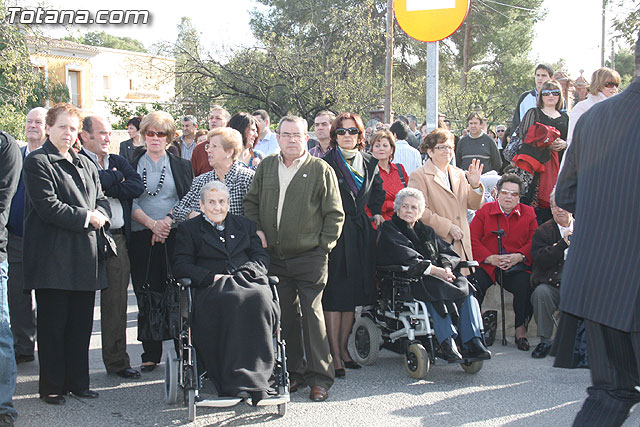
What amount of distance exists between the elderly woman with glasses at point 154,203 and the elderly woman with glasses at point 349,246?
1297 millimetres

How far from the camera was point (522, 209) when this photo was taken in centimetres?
724

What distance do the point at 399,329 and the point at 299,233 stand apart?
1478 millimetres

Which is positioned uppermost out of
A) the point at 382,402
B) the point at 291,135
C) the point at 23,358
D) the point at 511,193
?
the point at 291,135

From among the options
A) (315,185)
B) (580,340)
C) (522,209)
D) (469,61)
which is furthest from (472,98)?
(580,340)

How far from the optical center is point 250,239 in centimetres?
513

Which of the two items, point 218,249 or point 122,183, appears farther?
point 122,183

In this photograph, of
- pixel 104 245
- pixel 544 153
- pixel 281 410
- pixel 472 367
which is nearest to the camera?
pixel 281 410

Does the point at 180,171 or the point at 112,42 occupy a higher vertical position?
the point at 112,42

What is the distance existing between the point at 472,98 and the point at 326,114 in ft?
66.9

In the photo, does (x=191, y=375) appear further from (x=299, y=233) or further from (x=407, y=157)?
(x=407, y=157)

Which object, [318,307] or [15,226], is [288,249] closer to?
[318,307]

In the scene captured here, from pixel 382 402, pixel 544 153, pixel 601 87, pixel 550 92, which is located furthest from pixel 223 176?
pixel 550 92

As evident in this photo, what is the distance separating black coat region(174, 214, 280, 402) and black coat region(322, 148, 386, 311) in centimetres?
94

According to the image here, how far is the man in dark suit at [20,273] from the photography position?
5.89m
